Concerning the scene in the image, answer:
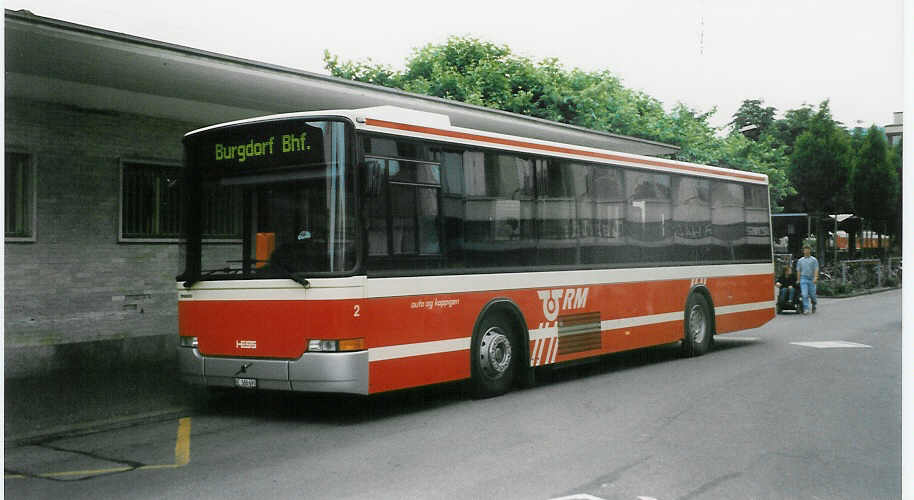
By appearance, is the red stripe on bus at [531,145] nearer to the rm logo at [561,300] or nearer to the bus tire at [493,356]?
the rm logo at [561,300]

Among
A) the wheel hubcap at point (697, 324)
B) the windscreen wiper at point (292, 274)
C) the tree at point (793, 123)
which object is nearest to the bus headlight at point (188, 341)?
the windscreen wiper at point (292, 274)

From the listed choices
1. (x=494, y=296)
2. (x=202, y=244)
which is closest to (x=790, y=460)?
(x=494, y=296)

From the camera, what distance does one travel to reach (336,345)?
29.1ft

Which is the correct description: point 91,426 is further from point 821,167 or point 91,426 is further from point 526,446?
point 821,167

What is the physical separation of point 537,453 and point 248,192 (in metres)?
4.04

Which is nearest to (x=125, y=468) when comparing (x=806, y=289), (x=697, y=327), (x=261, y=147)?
(x=261, y=147)

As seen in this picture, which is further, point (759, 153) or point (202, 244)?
point (759, 153)

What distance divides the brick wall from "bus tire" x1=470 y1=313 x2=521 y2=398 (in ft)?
19.8

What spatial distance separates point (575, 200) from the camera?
12.3 m

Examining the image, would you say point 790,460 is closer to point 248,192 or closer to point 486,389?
point 486,389

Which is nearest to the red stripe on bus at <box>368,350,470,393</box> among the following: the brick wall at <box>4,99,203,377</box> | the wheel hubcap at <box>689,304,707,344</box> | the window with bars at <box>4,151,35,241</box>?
the brick wall at <box>4,99,203,377</box>

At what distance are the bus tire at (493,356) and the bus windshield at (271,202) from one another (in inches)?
89.9

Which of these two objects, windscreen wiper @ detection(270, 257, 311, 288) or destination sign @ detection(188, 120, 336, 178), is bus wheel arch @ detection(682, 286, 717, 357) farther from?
destination sign @ detection(188, 120, 336, 178)

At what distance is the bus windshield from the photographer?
895cm
